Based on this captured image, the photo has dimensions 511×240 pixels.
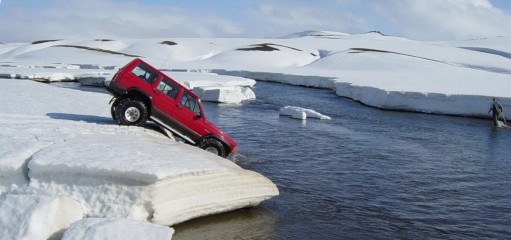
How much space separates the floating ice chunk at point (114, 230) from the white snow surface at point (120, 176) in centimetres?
50

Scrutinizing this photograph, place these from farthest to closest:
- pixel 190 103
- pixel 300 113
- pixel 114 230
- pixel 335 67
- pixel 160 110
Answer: pixel 335 67, pixel 300 113, pixel 190 103, pixel 160 110, pixel 114 230

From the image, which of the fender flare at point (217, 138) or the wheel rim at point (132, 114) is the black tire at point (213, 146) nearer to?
the fender flare at point (217, 138)

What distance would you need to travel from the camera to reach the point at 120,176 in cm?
817

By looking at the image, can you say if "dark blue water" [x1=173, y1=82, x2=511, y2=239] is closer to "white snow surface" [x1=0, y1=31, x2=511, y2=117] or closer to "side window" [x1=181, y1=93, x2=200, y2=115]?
"side window" [x1=181, y1=93, x2=200, y2=115]

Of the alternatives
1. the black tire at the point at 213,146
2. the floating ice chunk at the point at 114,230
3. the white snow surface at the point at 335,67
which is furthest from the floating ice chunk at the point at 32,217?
the white snow surface at the point at 335,67

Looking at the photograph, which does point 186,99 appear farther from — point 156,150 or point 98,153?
point 98,153

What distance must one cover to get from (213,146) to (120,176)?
537 cm

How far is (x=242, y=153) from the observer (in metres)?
15.9

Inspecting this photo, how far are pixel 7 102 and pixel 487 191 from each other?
594 inches

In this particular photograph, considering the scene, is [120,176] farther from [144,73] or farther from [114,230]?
[144,73]

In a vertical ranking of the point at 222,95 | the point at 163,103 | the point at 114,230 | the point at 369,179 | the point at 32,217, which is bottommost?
the point at 369,179

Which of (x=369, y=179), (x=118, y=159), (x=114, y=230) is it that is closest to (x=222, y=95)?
(x=369, y=179)

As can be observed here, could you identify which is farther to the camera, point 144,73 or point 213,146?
point 144,73

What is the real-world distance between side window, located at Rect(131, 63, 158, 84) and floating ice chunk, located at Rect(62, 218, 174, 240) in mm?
6848
